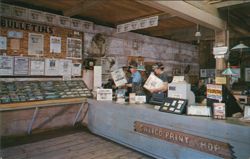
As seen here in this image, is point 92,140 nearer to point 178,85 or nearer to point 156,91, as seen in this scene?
point 156,91

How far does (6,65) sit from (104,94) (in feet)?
7.15

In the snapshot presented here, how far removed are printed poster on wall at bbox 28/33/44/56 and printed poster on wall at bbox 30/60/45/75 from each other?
19cm

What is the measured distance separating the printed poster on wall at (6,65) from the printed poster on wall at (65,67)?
1.13 meters

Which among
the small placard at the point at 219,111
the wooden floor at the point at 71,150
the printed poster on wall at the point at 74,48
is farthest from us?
the printed poster on wall at the point at 74,48

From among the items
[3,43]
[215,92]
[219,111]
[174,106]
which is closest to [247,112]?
[219,111]

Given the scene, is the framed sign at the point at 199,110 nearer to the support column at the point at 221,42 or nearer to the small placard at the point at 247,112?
the small placard at the point at 247,112

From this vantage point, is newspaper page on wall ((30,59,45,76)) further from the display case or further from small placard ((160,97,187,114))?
small placard ((160,97,187,114))

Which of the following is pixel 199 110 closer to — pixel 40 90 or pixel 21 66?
pixel 40 90

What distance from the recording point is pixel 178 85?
11.1 ft

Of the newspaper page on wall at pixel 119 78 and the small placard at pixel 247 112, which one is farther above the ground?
the newspaper page on wall at pixel 119 78

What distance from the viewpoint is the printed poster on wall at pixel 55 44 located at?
16.6ft

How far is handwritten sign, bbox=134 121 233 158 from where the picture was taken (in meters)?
2.54

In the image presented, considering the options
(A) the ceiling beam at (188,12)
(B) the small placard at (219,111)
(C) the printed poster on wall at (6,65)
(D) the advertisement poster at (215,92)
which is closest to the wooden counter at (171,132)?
(B) the small placard at (219,111)

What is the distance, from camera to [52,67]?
5.07 metres
